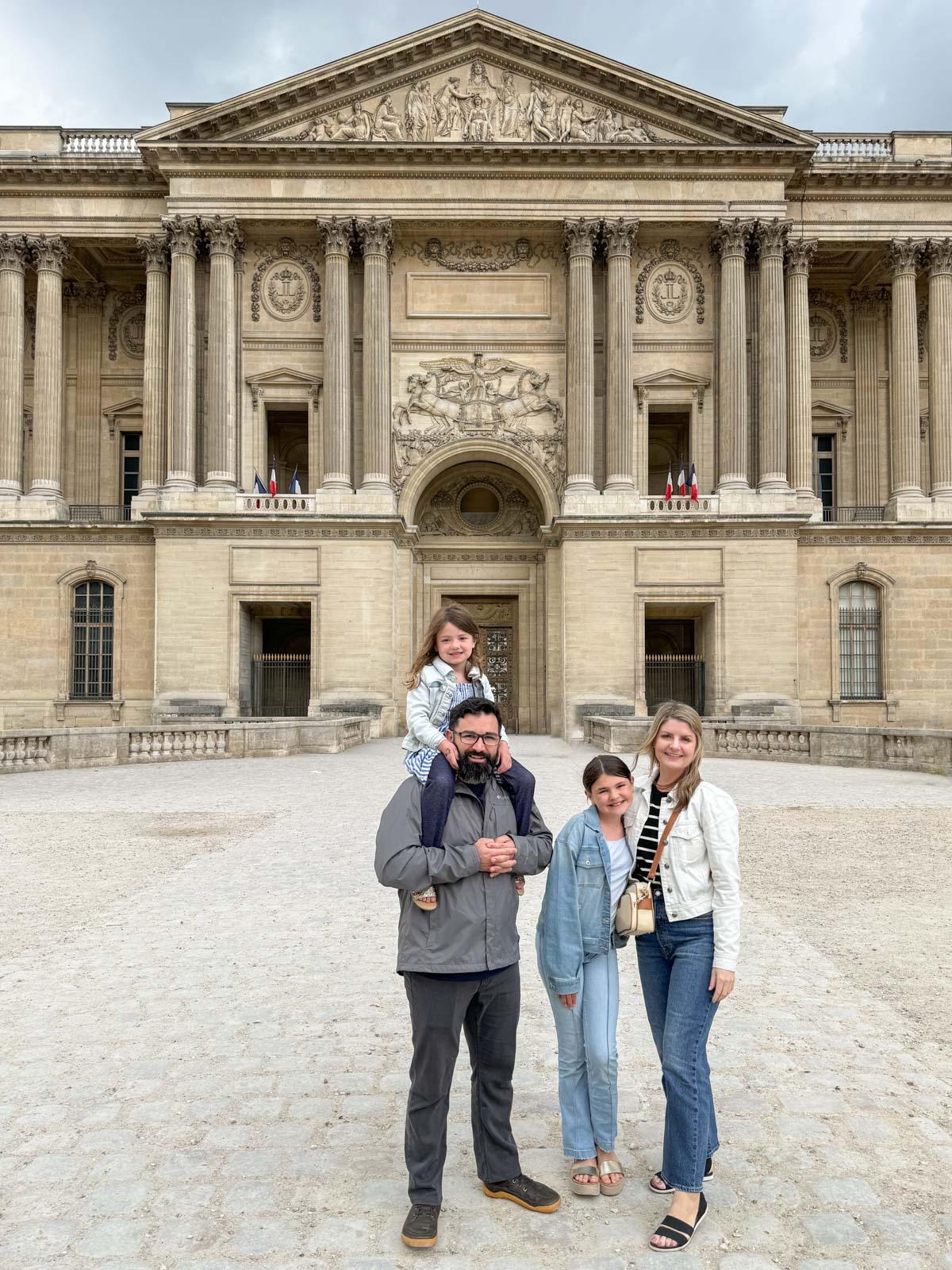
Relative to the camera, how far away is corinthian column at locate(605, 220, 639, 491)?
3028cm

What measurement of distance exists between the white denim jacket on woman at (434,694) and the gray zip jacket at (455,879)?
0.51m

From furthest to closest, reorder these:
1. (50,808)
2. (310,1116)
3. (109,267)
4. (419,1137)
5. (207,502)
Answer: (109,267) < (207,502) < (50,808) < (310,1116) < (419,1137)

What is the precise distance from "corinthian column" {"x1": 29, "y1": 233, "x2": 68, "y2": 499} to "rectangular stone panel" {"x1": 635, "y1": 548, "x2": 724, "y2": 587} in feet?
61.7

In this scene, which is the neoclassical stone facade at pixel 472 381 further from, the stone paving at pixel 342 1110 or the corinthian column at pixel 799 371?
the stone paving at pixel 342 1110

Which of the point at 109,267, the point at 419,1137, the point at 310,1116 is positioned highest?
the point at 109,267

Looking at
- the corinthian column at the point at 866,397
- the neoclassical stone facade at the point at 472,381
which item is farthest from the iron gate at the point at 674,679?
the corinthian column at the point at 866,397

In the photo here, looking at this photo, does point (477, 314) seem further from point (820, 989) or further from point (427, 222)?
point (820, 989)

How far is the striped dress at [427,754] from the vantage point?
3.80 meters

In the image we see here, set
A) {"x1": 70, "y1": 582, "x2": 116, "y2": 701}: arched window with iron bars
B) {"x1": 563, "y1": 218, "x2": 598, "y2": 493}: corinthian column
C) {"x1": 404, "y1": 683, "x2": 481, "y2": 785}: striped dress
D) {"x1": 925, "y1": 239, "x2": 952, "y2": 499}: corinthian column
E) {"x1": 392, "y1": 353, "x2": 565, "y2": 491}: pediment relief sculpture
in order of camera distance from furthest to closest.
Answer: {"x1": 392, "y1": 353, "x2": 565, "y2": 491}: pediment relief sculpture → {"x1": 925, "y1": 239, "x2": 952, "y2": 499}: corinthian column → {"x1": 70, "y1": 582, "x2": 116, "y2": 701}: arched window with iron bars → {"x1": 563, "y1": 218, "x2": 598, "y2": 493}: corinthian column → {"x1": 404, "y1": 683, "x2": 481, "y2": 785}: striped dress

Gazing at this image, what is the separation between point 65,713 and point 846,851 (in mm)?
26389

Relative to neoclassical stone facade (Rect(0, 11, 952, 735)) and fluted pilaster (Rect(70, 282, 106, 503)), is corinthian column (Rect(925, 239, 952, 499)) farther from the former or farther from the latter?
fluted pilaster (Rect(70, 282, 106, 503))

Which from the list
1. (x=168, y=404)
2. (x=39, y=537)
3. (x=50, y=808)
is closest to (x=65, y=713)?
(x=39, y=537)

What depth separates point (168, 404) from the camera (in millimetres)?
30953

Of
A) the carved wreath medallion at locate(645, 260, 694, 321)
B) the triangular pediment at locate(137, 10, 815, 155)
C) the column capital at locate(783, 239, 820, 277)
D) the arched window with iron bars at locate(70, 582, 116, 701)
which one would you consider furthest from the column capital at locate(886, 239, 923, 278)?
the arched window with iron bars at locate(70, 582, 116, 701)
